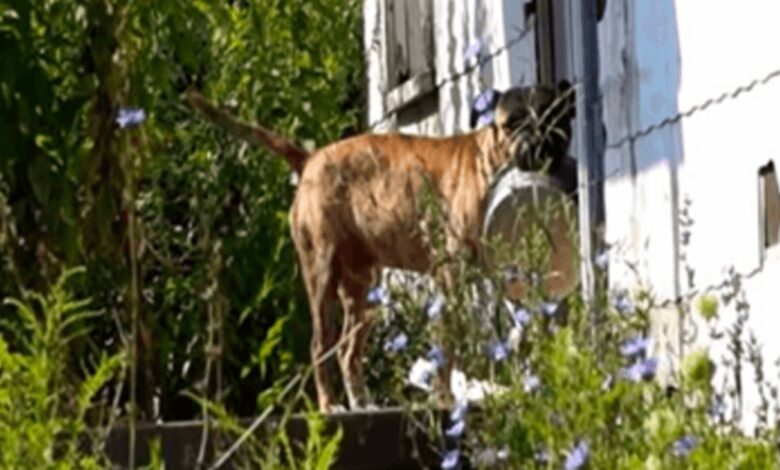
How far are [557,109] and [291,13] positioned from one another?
3.21m

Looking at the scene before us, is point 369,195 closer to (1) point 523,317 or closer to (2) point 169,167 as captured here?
(2) point 169,167

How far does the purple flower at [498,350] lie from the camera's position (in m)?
6.37

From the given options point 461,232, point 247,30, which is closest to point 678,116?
point 461,232

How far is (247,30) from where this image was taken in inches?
568

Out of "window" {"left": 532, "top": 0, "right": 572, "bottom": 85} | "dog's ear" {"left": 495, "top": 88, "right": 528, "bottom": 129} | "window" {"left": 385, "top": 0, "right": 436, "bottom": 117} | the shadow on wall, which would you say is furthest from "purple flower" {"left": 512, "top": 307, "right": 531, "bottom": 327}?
"window" {"left": 385, "top": 0, "right": 436, "bottom": 117}

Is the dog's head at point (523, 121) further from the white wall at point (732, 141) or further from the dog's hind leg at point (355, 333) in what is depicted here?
the white wall at point (732, 141)

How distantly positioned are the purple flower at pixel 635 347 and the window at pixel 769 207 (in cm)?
151

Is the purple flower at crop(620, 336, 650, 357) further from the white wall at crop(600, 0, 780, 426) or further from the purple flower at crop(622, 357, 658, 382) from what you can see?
the white wall at crop(600, 0, 780, 426)

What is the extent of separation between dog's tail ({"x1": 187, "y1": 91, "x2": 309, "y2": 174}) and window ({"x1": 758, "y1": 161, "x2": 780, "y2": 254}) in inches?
136

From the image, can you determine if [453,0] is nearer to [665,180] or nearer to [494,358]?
[665,180]

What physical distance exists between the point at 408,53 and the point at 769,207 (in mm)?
6462

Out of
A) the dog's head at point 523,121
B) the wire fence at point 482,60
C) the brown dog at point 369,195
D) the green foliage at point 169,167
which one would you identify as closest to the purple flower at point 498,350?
the green foliage at point 169,167

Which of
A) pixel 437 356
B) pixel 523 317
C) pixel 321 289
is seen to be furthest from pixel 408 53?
pixel 437 356

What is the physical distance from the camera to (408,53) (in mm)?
14047
